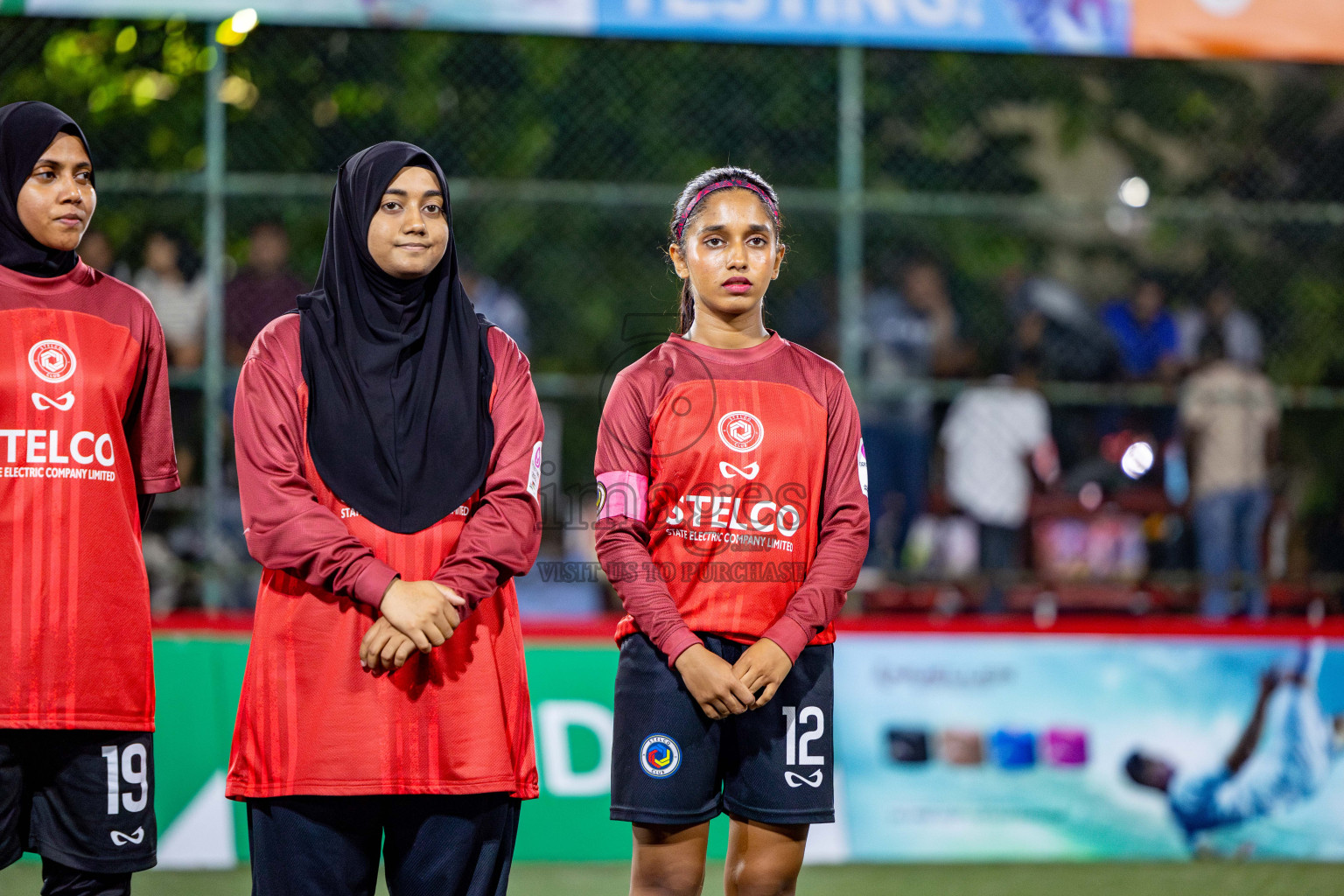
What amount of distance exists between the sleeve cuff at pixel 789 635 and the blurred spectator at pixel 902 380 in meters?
3.50

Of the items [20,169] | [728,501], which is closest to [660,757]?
[728,501]

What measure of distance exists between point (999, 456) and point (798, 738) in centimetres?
385

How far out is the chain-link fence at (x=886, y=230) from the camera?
6.11 meters

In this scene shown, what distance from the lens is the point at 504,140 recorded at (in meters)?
7.43

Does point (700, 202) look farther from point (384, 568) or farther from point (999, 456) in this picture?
point (999, 456)

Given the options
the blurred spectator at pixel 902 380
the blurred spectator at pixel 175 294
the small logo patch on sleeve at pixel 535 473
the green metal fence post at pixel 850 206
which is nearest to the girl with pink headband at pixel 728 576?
the small logo patch on sleeve at pixel 535 473

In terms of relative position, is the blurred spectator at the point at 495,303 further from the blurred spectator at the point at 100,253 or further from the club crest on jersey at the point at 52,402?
the club crest on jersey at the point at 52,402

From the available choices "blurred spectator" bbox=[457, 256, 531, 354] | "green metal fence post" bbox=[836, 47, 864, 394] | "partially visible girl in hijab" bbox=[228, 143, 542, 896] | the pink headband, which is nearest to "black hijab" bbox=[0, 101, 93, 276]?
"partially visible girl in hijab" bbox=[228, 143, 542, 896]

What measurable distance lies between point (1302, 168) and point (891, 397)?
109 inches

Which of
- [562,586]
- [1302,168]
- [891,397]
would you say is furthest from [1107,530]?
[562,586]

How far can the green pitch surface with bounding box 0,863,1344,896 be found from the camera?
4379 mm

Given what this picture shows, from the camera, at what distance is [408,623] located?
246 centimetres

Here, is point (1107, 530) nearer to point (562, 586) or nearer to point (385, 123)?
point (562, 586)

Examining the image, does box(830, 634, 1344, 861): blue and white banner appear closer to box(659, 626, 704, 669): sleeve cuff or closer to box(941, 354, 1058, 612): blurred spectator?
box(941, 354, 1058, 612): blurred spectator
